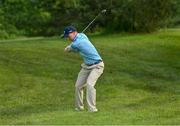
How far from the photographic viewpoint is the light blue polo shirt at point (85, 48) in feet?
46.1

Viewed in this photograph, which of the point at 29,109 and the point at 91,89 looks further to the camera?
the point at 29,109

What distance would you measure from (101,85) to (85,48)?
7355 millimetres

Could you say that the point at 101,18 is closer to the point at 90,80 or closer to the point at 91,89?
the point at 90,80

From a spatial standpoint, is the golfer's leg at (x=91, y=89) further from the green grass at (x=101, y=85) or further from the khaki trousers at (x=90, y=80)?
the green grass at (x=101, y=85)

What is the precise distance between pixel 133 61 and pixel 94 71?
14.3 meters

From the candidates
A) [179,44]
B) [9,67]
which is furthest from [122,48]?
[9,67]

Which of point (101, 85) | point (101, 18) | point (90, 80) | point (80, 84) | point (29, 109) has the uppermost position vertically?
point (90, 80)

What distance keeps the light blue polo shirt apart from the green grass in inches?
46.0

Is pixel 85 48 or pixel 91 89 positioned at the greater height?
pixel 85 48

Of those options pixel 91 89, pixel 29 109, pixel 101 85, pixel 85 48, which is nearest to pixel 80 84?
pixel 91 89

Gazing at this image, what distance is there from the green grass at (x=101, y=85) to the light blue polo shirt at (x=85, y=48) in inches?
46.0

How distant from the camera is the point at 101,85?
70.0ft

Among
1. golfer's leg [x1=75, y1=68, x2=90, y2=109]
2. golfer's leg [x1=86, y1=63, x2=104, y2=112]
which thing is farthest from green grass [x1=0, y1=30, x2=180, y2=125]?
golfer's leg [x1=75, y1=68, x2=90, y2=109]

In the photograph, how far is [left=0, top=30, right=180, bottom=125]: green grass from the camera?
13453 mm
